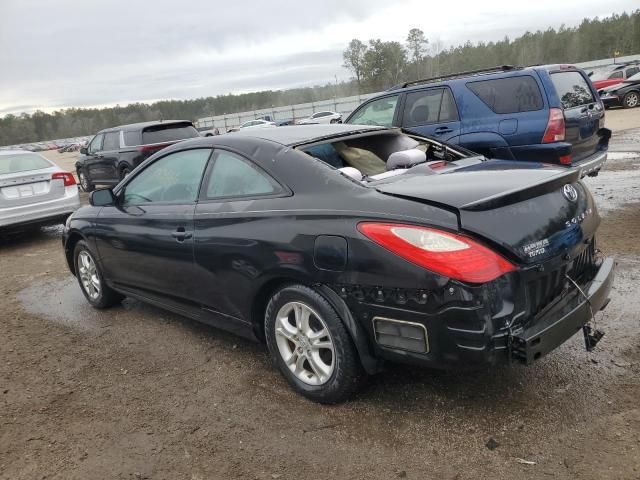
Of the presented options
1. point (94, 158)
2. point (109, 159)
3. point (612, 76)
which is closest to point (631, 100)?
point (612, 76)

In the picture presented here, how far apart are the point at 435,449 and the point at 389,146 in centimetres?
238

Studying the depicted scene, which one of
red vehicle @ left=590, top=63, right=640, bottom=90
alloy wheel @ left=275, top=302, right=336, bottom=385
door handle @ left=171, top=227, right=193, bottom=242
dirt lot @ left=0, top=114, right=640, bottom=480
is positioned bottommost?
dirt lot @ left=0, top=114, right=640, bottom=480

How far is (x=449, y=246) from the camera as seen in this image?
2.43 metres

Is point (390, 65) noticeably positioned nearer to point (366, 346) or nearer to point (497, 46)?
point (497, 46)

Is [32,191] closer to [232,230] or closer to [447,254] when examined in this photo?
[232,230]

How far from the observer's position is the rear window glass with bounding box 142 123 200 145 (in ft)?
39.6

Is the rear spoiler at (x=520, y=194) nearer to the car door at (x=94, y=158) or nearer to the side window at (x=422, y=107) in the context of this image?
the side window at (x=422, y=107)

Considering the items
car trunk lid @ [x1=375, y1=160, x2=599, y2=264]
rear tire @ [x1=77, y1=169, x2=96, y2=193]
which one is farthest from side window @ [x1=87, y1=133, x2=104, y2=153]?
car trunk lid @ [x1=375, y1=160, x2=599, y2=264]

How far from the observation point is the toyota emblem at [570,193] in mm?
2945

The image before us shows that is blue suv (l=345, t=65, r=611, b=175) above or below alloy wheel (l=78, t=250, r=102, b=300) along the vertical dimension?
above

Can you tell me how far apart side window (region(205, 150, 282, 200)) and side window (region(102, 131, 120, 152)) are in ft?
32.4

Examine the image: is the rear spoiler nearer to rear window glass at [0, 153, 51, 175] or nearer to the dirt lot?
the dirt lot

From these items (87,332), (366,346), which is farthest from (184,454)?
(87,332)

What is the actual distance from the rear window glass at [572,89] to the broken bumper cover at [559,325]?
13.5ft
